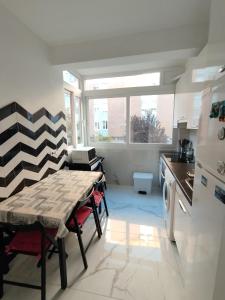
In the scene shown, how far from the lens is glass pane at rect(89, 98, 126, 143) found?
12.1ft

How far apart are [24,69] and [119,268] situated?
242 centimetres

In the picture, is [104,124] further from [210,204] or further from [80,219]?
[210,204]

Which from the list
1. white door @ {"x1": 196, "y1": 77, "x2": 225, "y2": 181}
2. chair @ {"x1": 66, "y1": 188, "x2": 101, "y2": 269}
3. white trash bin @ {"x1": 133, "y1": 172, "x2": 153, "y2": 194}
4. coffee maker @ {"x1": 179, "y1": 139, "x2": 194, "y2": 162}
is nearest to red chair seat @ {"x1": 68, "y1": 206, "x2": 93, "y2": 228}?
chair @ {"x1": 66, "y1": 188, "x2": 101, "y2": 269}

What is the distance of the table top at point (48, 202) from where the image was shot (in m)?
1.28

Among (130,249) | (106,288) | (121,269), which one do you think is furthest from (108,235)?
(106,288)

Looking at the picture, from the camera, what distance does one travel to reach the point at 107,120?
3.78 metres

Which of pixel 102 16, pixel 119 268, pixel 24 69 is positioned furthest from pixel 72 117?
pixel 119 268

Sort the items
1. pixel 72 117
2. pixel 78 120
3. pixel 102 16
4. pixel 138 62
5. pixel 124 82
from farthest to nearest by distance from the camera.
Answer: pixel 78 120, pixel 124 82, pixel 72 117, pixel 138 62, pixel 102 16

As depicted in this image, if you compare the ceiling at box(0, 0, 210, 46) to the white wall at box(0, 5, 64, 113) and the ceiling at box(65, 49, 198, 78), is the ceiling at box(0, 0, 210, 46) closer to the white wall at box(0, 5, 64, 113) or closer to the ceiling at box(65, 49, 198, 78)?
the white wall at box(0, 5, 64, 113)

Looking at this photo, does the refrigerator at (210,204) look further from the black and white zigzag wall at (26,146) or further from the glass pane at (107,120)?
the glass pane at (107,120)

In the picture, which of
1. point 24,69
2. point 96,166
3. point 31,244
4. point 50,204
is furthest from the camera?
point 96,166

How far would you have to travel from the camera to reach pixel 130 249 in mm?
1895

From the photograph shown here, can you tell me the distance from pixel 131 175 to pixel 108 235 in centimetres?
178

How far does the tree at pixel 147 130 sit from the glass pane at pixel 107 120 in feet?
0.81
